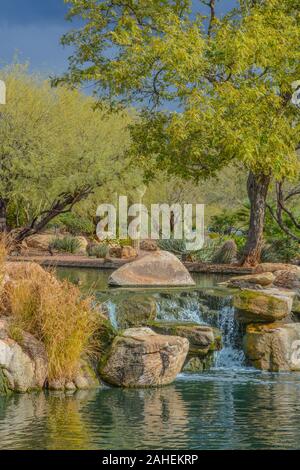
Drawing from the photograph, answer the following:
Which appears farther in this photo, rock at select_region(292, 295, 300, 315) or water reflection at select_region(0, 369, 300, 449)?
rock at select_region(292, 295, 300, 315)

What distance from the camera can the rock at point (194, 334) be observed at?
48.6 feet

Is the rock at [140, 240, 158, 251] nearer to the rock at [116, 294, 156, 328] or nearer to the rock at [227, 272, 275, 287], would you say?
the rock at [227, 272, 275, 287]

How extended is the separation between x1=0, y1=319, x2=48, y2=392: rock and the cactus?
53.3 ft

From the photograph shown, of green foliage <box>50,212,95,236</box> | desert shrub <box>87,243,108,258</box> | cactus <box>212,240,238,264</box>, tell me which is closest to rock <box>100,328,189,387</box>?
cactus <box>212,240,238,264</box>

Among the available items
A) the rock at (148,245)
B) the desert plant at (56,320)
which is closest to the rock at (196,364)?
the desert plant at (56,320)

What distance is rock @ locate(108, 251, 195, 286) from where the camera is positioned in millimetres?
20047

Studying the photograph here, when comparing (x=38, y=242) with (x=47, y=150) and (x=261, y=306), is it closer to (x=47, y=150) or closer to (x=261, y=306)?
(x=47, y=150)

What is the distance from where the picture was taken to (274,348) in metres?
15.0

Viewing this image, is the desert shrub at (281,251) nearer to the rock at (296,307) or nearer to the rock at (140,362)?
the rock at (296,307)

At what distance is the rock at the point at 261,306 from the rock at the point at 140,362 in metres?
3.02

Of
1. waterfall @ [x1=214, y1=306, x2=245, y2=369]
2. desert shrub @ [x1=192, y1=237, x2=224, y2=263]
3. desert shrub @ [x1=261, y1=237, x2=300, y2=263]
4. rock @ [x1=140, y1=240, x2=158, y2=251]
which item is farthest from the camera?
rock @ [x1=140, y1=240, x2=158, y2=251]

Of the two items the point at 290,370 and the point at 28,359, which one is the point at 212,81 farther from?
the point at 28,359

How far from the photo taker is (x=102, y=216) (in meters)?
42.6

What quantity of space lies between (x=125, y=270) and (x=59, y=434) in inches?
427
